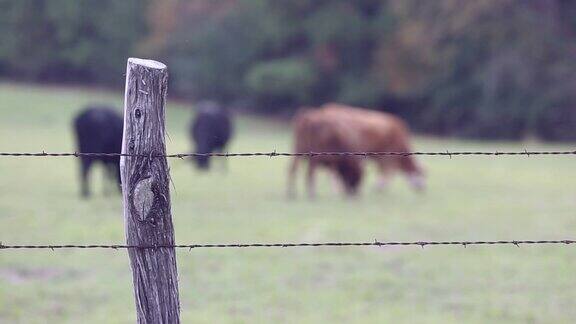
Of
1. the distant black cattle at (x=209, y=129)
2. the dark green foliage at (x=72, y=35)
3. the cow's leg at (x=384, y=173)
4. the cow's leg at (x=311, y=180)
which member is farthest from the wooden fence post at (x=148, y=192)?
the dark green foliage at (x=72, y=35)

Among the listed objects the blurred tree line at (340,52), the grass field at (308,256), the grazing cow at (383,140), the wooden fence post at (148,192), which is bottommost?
the grass field at (308,256)

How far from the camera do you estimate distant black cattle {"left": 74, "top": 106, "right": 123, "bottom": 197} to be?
1411 cm

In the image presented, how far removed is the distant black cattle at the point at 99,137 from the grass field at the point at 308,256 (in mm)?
472

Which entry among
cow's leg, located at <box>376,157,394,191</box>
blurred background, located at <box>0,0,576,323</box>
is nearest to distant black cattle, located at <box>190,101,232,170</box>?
blurred background, located at <box>0,0,576,323</box>

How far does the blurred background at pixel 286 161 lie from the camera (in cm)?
764

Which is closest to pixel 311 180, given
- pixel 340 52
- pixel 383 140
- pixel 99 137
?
pixel 383 140

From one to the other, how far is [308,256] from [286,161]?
1328cm

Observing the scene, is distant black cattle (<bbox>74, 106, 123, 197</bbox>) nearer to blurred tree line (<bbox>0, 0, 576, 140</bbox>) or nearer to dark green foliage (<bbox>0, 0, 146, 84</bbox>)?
blurred tree line (<bbox>0, 0, 576, 140</bbox>)

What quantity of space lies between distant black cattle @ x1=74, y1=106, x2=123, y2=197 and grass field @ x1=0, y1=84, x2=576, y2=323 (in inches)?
18.6

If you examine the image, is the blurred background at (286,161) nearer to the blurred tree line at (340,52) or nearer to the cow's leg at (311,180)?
the blurred tree line at (340,52)

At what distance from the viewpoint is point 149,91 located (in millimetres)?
3191

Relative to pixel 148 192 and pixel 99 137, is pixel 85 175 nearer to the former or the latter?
pixel 99 137

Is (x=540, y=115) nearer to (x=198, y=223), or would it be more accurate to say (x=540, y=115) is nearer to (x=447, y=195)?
(x=447, y=195)

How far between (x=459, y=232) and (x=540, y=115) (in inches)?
948
